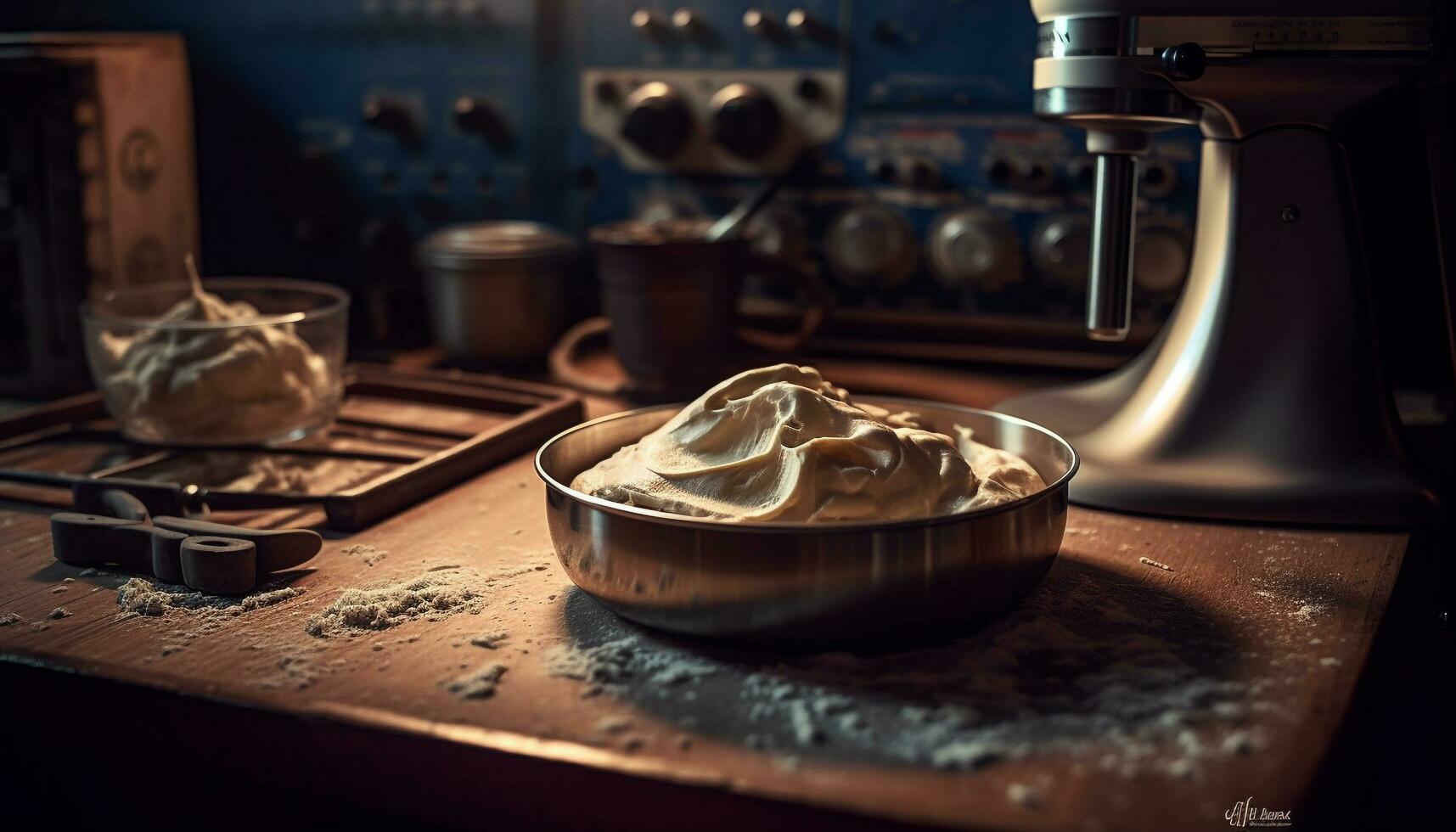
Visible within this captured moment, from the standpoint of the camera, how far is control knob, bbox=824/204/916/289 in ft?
4.50

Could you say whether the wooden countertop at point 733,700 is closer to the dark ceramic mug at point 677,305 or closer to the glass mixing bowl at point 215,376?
the glass mixing bowl at point 215,376

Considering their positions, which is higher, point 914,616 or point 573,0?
point 573,0

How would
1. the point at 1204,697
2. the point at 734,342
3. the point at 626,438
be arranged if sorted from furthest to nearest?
the point at 734,342
the point at 626,438
the point at 1204,697

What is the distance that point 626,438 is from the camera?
88 centimetres

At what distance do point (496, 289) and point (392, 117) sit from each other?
327 millimetres

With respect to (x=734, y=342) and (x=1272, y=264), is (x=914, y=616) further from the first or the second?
(x=734, y=342)

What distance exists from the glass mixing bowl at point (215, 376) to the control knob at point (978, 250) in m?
0.63

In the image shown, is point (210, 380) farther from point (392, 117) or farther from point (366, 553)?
point (392, 117)

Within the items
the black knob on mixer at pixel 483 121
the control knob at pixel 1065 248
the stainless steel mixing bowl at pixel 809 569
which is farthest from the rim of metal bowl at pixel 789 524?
the black knob on mixer at pixel 483 121

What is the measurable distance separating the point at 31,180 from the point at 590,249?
610 mm

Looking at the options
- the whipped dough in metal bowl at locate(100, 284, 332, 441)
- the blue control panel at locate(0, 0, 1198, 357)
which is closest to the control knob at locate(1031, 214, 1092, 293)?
the blue control panel at locate(0, 0, 1198, 357)

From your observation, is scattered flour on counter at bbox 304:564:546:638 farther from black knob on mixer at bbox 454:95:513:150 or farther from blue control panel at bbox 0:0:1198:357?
black knob on mixer at bbox 454:95:513:150

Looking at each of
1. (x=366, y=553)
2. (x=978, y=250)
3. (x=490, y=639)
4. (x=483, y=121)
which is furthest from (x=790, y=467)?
(x=483, y=121)

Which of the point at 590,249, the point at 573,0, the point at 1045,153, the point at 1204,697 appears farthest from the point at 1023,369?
the point at 1204,697
